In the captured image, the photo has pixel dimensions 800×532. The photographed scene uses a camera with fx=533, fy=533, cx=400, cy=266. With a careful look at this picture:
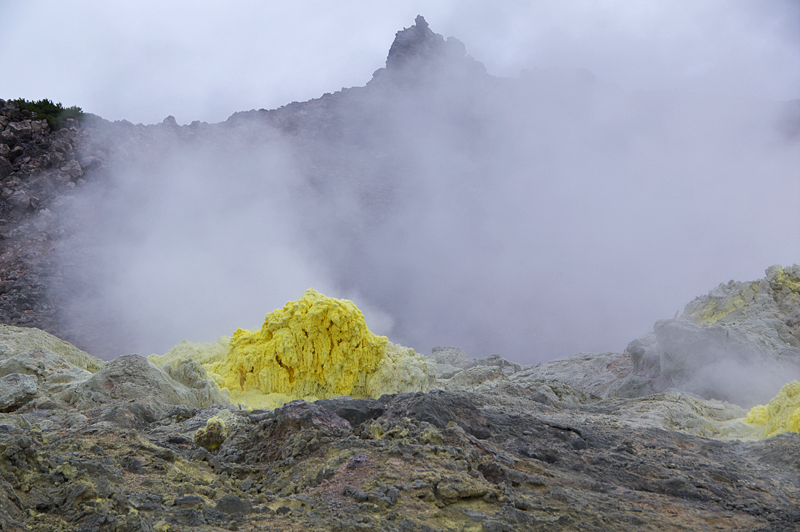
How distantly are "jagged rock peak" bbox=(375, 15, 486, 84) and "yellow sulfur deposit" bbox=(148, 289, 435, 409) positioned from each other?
4715 cm

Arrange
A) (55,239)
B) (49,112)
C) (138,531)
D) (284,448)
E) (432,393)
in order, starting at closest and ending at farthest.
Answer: (138,531) → (284,448) → (432,393) → (55,239) → (49,112)

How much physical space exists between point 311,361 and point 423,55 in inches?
1982

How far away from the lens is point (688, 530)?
152 inches

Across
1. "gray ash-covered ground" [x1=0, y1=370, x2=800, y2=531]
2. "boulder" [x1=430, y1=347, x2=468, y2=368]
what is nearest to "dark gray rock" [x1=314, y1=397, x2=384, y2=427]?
"gray ash-covered ground" [x1=0, y1=370, x2=800, y2=531]

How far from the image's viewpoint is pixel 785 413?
7.07m

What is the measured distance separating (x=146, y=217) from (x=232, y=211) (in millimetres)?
5218

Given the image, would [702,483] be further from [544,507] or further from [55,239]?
[55,239]

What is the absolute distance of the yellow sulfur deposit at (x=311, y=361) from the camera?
10852mm

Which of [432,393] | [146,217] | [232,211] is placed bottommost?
[432,393]

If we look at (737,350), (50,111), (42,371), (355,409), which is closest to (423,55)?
(50,111)

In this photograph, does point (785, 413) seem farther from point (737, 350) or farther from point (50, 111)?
point (50, 111)

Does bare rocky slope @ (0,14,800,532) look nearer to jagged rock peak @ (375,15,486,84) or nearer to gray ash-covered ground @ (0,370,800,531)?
gray ash-covered ground @ (0,370,800,531)

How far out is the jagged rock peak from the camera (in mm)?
54125

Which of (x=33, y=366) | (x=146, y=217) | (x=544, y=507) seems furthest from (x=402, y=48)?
(x=544, y=507)
